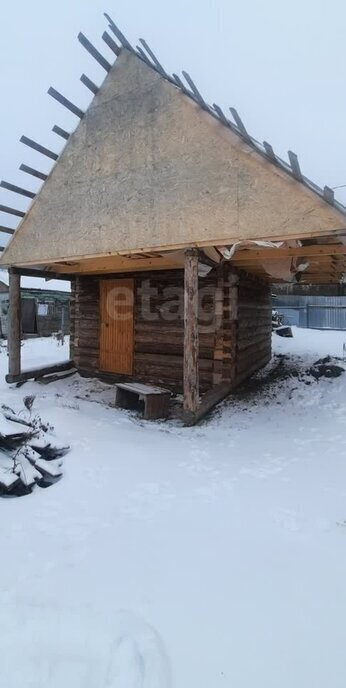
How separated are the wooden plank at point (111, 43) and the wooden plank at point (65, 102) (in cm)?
118

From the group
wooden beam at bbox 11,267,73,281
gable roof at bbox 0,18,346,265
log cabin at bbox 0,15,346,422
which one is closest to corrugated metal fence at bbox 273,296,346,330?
log cabin at bbox 0,15,346,422

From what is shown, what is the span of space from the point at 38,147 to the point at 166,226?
3.36 meters

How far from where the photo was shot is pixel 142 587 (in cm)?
264

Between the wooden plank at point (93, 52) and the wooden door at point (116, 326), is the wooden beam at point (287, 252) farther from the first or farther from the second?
the wooden plank at point (93, 52)

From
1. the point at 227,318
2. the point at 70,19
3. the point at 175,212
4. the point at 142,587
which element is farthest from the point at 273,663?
the point at 70,19

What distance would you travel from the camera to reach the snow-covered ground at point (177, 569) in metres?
2.06

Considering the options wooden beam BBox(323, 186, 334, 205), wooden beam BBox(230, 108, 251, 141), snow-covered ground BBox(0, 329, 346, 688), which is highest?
wooden beam BBox(230, 108, 251, 141)

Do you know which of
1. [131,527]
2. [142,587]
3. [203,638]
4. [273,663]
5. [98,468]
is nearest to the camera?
[273,663]

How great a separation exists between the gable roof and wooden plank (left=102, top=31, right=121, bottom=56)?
1.7 inches

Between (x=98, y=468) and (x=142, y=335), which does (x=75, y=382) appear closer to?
(x=142, y=335)

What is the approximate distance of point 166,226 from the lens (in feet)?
22.5

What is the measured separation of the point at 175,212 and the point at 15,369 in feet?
17.5

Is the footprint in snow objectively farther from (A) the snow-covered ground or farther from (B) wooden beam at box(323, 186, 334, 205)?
(B) wooden beam at box(323, 186, 334, 205)

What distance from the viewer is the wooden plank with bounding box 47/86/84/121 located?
24.3 feet
